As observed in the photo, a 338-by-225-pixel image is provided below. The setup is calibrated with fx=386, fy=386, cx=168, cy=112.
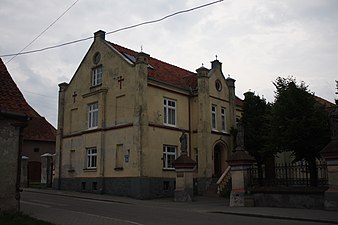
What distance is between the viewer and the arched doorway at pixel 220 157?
31141 mm

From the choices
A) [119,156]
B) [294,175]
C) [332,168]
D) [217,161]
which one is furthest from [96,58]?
[332,168]

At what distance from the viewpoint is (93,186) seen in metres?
28.4

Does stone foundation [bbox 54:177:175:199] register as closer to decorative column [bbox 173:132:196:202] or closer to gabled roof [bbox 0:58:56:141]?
decorative column [bbox 173:132:196:202]

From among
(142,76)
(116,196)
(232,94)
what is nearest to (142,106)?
(142,76)

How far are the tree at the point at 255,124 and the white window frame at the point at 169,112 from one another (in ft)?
18.3

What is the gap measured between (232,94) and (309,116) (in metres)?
13.1

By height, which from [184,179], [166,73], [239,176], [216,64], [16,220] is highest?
[216,64]

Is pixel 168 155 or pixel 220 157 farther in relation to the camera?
pixel 220 157

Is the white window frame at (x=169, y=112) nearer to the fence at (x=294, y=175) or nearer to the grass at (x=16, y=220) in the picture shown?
the fence at (x=294, y=175)

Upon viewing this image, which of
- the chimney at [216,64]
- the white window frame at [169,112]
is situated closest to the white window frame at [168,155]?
the white window frame at [169,112]

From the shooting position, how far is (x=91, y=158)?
1154 inches

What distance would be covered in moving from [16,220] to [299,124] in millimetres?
14500

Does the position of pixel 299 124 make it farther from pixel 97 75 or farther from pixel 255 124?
pixel 97 75

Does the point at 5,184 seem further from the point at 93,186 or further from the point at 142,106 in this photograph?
the point at 93,186
